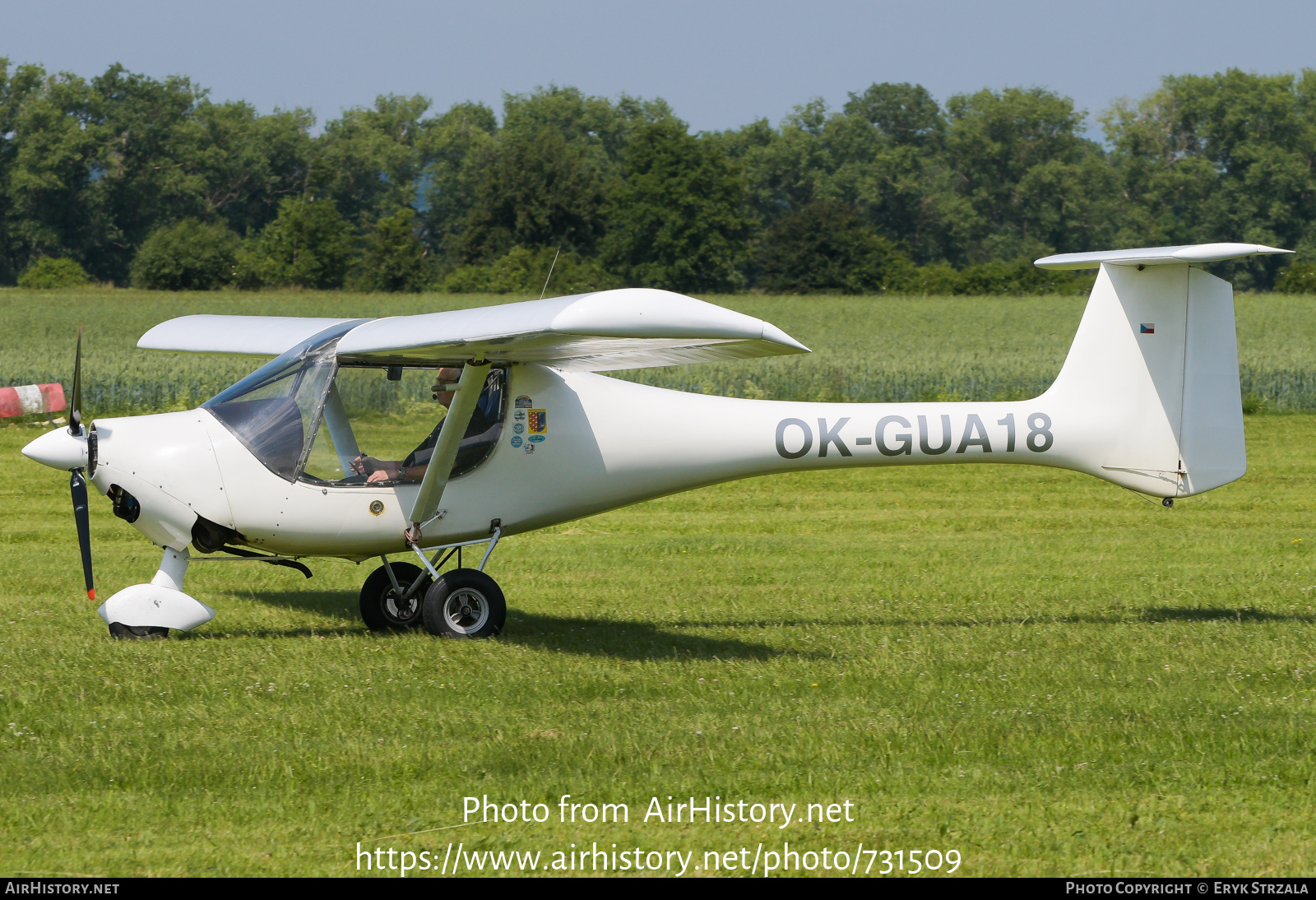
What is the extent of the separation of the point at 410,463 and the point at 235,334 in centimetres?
260

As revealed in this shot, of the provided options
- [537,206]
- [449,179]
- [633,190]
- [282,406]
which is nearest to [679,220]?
[633,190]

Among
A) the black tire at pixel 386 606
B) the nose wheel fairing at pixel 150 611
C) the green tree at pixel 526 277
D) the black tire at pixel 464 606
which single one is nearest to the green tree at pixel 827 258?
the green tree at pixel 526 277

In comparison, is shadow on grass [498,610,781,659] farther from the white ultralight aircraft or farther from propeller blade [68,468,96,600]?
→ propeller blade [68,468,96,600]

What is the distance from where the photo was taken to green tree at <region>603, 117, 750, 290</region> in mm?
72938

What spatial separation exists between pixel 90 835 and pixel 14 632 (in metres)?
4.40

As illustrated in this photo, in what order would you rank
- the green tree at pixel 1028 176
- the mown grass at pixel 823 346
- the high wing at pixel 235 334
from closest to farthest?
the high wing at pixel 235 334, the mown grass at pixel 823 346, the green tree at pixel 1028 176

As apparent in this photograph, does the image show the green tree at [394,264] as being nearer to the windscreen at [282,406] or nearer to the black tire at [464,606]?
the windscreen at [282,406]

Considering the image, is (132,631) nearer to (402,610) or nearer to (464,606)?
(402,610)

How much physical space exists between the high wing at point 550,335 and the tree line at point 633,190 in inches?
1978

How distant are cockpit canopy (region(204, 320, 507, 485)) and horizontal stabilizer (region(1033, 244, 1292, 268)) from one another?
4.12m

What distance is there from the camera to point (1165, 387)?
9.46m

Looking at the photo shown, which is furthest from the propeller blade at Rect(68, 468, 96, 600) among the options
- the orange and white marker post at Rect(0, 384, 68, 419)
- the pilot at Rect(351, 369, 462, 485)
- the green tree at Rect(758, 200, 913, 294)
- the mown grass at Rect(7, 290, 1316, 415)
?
the green tree at Rect(758, 200, 913, 294)

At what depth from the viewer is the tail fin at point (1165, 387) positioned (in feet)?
30.9

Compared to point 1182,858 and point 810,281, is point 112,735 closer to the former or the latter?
point 1182,858
